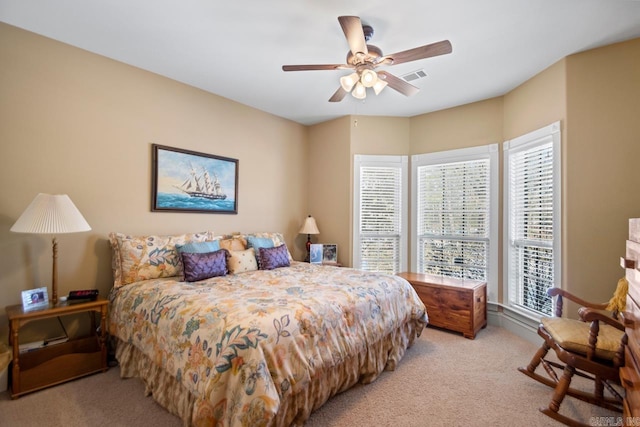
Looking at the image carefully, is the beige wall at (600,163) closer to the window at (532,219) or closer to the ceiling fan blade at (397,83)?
the window at (532,219)

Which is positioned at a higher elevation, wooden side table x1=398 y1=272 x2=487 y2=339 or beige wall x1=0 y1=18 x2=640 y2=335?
beige wall x1=0 y1=18 x2=640 y2=335

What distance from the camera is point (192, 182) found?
3.40 metres

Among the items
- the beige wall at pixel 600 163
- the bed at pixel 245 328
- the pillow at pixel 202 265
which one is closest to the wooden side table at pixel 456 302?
the bed at pixel 245 328

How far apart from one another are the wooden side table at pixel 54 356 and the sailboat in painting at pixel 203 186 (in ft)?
4.71

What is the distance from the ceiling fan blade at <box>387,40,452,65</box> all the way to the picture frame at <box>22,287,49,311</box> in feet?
10.6

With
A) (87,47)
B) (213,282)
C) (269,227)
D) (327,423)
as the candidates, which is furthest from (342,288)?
(87,47)

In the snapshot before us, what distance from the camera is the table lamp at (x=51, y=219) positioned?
2.12 m

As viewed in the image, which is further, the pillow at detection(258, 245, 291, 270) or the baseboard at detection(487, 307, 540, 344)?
the pillow at detection(258, 245, 291, 270)

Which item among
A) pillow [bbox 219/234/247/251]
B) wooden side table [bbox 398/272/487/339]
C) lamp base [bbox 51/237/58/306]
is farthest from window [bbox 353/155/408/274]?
lamp base [bbox 51/237/58/306]

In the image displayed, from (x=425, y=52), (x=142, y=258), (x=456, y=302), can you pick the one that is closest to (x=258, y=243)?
(x=142, y=258)

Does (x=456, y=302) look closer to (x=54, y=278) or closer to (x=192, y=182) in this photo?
(x=192, y=182)

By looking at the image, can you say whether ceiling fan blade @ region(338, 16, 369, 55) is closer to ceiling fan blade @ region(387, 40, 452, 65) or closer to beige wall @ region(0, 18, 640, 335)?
ceiling fan blade @ region(387, 40, 452, 65)

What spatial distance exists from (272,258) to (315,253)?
3.48 ft

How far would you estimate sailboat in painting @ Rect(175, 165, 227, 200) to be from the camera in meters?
3.38
